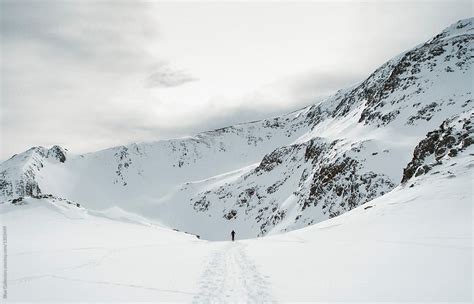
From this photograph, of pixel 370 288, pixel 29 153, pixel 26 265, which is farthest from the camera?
pixel 29 153

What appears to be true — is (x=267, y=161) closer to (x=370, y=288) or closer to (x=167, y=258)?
(x=167, y=258)

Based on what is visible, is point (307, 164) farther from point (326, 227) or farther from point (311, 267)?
point (311, 267)

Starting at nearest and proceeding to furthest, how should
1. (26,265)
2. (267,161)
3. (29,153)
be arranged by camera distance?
(26,265) → (267,161) → (29,153)

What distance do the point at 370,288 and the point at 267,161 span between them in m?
107

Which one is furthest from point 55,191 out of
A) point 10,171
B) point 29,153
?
point 29,153

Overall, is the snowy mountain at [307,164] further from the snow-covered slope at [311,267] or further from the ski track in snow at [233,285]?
the ski track in snow at [233,285]

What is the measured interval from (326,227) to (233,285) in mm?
14882

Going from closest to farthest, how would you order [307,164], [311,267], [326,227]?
[311,267] → [326,227] → [307,164]

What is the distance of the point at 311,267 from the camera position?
1232 centimetres

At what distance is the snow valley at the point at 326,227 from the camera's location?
9.75 metres

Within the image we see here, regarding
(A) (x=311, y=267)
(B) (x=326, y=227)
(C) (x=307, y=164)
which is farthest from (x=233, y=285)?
(C) (x=307, y=164)

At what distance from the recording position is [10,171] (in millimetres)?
135250

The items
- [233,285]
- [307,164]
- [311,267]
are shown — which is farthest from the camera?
[307,164]

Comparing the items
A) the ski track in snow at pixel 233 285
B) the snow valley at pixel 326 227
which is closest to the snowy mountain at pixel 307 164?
the snow valley at pixel 326 227
